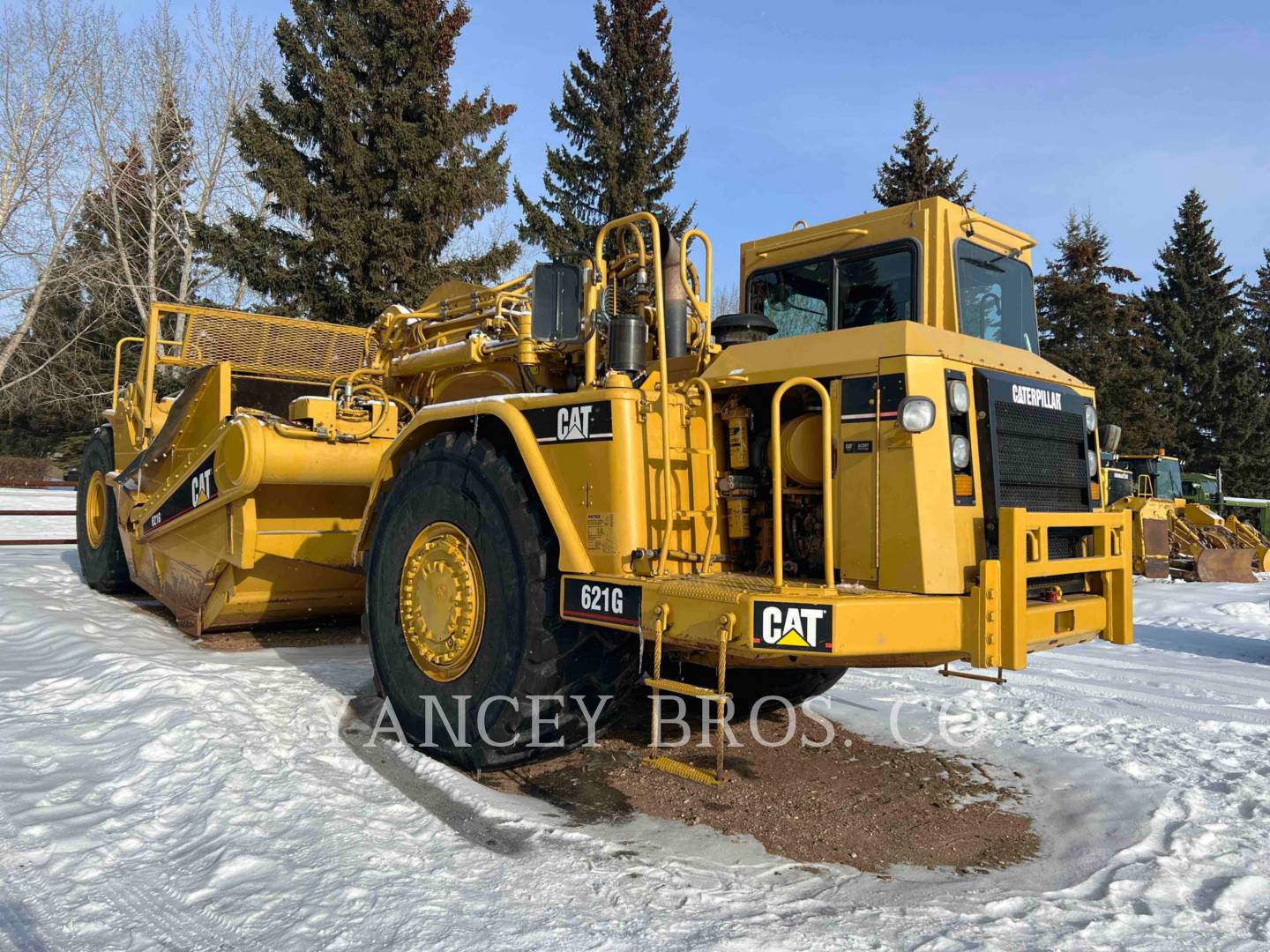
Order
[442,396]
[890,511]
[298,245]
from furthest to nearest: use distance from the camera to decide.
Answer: [298,245] → [442,396] → [890,511]

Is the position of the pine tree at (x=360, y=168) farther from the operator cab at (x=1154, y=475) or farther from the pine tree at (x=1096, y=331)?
the pine tree at (x=1096, y=331)

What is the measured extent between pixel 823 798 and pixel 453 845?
183 cm

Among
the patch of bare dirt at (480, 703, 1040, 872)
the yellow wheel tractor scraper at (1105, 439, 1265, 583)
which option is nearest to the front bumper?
the patch of bare dirt at (480, 703, 1040, 872)

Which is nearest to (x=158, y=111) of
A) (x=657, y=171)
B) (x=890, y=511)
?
(x=657, y=171)

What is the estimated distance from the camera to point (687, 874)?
334cm

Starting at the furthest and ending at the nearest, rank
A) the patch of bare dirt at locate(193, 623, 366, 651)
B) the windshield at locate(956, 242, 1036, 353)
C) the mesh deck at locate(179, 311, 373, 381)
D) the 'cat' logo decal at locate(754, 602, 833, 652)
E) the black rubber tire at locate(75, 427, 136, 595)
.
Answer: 1. the black rubber tire at locate(75, 427, 136, 595)
2. the mesh deck at locate(179, 311, 373, 381)
3. the patch of bare dirt at locate(193, 623, 366, 651)
4. the windshield at locate(956, 242, 1036, 353)
5. the 'cat' logo decal at locate(754, 602, 833, 652)

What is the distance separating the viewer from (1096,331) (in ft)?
Result: 102

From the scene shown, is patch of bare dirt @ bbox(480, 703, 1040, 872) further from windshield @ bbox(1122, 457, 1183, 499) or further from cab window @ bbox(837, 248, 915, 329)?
windshield @ bbox(1122, 457, 1183, 499)

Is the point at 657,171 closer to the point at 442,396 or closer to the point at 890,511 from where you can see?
the point at 442,396

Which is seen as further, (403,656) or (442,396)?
(442,396)

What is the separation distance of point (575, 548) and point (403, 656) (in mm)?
1363

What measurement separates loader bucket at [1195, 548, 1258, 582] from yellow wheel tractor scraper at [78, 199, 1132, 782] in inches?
538

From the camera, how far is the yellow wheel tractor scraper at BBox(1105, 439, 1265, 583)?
53.6 feet

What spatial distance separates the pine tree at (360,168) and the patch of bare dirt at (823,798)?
50.9 ft
